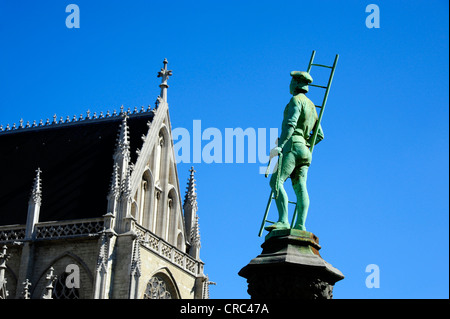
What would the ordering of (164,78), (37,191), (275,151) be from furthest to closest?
(164,78) < (37,191) < (275,151)

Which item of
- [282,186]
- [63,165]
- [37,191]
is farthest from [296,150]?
[63,165]

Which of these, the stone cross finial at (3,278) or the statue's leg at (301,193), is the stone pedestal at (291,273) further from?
the stone cross finial at (3,278)

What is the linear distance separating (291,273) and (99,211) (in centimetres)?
2176

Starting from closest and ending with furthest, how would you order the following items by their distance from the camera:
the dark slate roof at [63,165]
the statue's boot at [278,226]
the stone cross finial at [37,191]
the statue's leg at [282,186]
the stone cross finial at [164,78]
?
the statue's boot at [278,226]
the statue's leg at [282,186]
the stone cross finial at [37,191]
the dark slate roof at [63,165]
the stone cross finial at [164,78]

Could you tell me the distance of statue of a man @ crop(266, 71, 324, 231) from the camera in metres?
11.0

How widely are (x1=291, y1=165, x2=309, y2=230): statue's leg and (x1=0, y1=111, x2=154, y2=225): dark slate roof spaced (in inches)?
808

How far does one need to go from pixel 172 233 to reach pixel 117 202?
4.71 m

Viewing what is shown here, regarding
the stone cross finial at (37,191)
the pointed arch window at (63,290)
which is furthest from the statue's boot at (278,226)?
Result: the stone cross finial at (37,191)

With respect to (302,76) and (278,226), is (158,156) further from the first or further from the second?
(278,226)

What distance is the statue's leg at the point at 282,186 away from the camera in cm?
1099

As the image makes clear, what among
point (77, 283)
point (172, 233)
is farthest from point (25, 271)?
point (172, 233)

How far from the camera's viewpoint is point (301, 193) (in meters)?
11.3

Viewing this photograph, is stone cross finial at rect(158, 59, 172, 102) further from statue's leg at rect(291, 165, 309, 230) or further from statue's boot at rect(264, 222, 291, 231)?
statue's boot at rect(264, 222, 291, 231)
